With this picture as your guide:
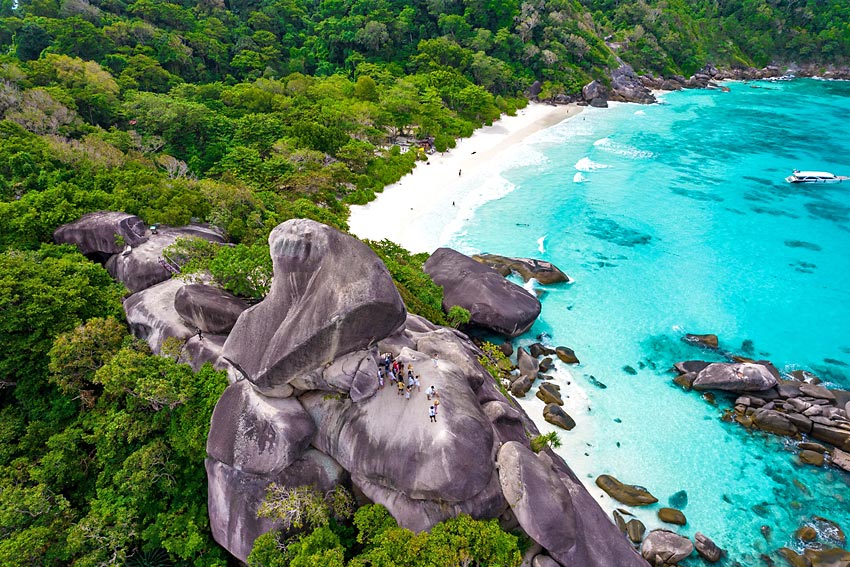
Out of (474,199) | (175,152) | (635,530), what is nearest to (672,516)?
(635,530)

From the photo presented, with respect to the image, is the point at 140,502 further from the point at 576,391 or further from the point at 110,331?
the point at 576,391

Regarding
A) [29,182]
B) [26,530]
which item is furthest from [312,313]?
[29,182]

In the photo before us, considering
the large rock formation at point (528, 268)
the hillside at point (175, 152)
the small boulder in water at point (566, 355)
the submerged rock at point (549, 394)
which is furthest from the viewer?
the large rock formation at point (528, 268)

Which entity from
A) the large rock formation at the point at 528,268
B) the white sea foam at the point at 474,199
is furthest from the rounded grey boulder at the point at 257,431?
the white sea foam at the point at 474,199

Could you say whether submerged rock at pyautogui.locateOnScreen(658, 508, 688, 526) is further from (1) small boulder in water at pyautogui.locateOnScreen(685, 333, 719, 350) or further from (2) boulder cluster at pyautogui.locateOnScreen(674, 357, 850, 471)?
(1) small boulder in water at pyautogui.locateOnScreen(685, 333, 719, 350)

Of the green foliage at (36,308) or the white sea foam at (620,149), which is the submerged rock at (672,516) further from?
the white sea foam at (620,149)

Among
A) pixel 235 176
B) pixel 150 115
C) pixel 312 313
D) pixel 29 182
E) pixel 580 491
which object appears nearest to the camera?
pixel 312 313
